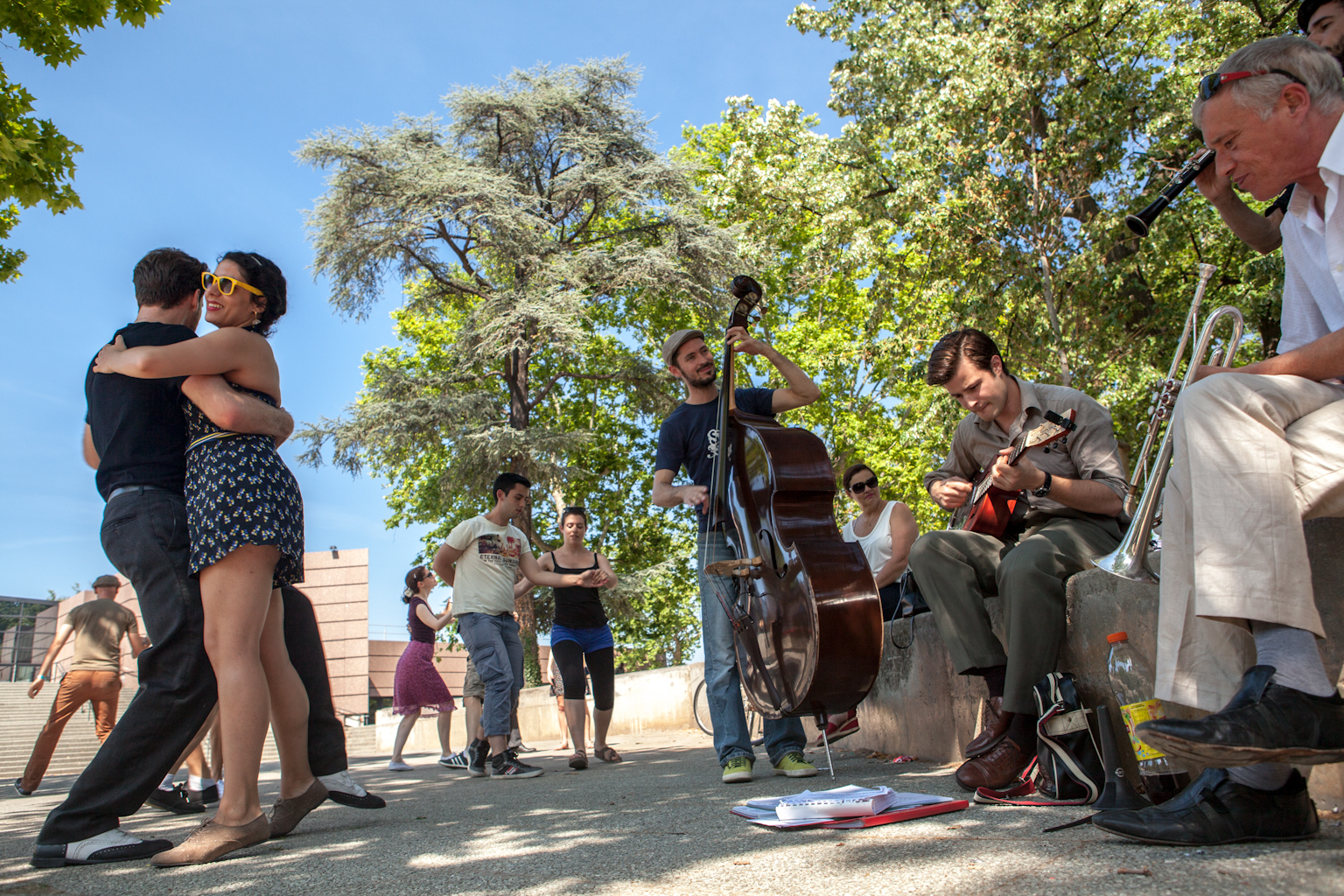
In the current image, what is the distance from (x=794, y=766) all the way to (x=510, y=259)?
15739 mm

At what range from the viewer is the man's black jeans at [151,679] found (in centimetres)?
281

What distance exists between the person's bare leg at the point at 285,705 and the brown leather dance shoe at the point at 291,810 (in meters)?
0.02

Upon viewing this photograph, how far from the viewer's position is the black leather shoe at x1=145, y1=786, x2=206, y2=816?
14.9 feet

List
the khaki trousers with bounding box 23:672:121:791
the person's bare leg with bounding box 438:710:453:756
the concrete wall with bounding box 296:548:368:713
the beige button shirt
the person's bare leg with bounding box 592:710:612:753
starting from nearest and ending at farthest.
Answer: the beige button shirt < the khaki trousers with bounding box 23:672:121:791 < the person's bare leg with bounding box 592:710:612:753 < the person's bare leg with bounding box 438:710:453:756 < the concrete wall with bounding box 296:548:368:713

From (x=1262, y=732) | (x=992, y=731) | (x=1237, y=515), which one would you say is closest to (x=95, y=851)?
(x=992, y=731)

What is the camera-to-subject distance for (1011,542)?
3.68 m

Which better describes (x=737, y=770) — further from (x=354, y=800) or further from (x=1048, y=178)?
(x=1048, y=178)

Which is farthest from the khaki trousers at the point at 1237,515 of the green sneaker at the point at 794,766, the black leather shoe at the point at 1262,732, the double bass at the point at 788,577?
the green sneaker at the point at 794,766

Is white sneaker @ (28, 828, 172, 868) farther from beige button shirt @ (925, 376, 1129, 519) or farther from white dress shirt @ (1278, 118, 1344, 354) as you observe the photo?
white dress shirt @ (1278, 118, 1344, 354)

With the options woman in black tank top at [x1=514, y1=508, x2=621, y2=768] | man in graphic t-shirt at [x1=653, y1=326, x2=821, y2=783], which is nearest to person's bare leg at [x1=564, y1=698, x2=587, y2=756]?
woman in black tank top at [x1=514, y1=508, x2=621, y2=768]

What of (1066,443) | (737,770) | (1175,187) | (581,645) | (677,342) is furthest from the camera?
(581,645)

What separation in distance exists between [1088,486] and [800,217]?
18.0 meters

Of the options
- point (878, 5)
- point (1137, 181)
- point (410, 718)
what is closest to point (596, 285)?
point (878, 5)

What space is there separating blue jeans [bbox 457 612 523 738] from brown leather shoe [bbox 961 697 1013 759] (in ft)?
11.9
